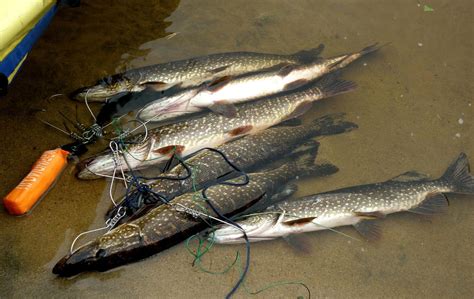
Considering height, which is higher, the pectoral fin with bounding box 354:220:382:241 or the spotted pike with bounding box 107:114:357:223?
the spotted pike with bounding box 107:114:357:223

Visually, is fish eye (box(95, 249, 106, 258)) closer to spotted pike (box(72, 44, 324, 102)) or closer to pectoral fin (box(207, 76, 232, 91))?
spotted pike (box(72, 44, 324, 102))

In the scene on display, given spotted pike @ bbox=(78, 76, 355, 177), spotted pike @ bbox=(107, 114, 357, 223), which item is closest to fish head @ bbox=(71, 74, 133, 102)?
spotted pike @ bbox=(78, 76, 355, 177)

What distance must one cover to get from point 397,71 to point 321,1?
162cm

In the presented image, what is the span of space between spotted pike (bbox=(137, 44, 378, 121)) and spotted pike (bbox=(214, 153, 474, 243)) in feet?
4.34

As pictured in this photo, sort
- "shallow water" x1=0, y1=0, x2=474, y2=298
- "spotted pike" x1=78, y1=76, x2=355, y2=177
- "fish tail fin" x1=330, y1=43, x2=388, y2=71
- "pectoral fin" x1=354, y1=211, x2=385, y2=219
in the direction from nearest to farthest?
1. "shallow water" x1=0, y1=0, x2=474, y2=298
2. "pectoral fin" x1=354, y1=211, x2=385, y2=219
3. "spotted pike" x1=78, y1=76, x2=355, y2=177
4. "fish tail fin" x1=330, y1=43, x2=388, y2=71

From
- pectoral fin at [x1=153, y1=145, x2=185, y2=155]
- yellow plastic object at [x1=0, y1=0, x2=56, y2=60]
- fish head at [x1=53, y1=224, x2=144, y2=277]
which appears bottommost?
fish head at [x1=53, y1=224, x2=144, y2=277]

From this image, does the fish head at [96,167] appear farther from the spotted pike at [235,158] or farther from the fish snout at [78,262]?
the fish snout at [78,262]

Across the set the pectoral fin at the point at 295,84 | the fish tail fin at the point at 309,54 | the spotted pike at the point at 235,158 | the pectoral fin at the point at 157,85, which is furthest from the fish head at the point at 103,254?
the fish tail fin at the point at 309,54

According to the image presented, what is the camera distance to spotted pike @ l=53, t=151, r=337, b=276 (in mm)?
3629

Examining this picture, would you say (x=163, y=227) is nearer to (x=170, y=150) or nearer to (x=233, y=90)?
(x=170, y=150)

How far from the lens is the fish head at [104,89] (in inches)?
190

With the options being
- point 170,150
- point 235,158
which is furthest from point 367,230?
point 170,150

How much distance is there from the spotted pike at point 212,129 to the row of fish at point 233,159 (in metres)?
0.01

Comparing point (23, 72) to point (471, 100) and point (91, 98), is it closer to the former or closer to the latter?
point (91, 98)
